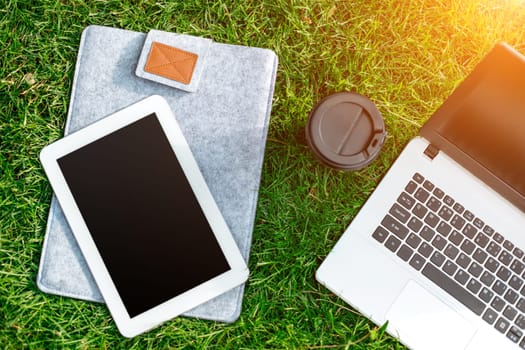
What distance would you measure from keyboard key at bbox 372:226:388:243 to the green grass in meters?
0.07

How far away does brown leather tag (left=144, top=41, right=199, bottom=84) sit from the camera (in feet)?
2.98

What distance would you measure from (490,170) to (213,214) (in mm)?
446

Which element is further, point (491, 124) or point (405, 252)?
point (405, 252)

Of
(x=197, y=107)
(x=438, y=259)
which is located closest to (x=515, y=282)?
(x=438, y=259)

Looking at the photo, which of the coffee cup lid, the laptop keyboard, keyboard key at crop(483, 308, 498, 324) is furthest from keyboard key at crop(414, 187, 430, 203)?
keyboard key at crop(483, 308, 498, 324)

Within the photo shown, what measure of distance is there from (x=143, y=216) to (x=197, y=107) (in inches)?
8.3

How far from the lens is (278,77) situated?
3.09ft

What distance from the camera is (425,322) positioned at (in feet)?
2.79

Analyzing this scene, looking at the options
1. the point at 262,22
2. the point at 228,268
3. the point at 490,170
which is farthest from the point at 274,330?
the point at 262,22

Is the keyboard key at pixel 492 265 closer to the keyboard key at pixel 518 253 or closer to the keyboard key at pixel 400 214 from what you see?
the keyboard key at pixel 518 253

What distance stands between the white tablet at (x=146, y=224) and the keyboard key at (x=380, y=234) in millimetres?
226

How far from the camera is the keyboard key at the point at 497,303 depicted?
0.83 metres

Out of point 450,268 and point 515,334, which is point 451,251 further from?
point 515,334

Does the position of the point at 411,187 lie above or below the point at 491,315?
above
